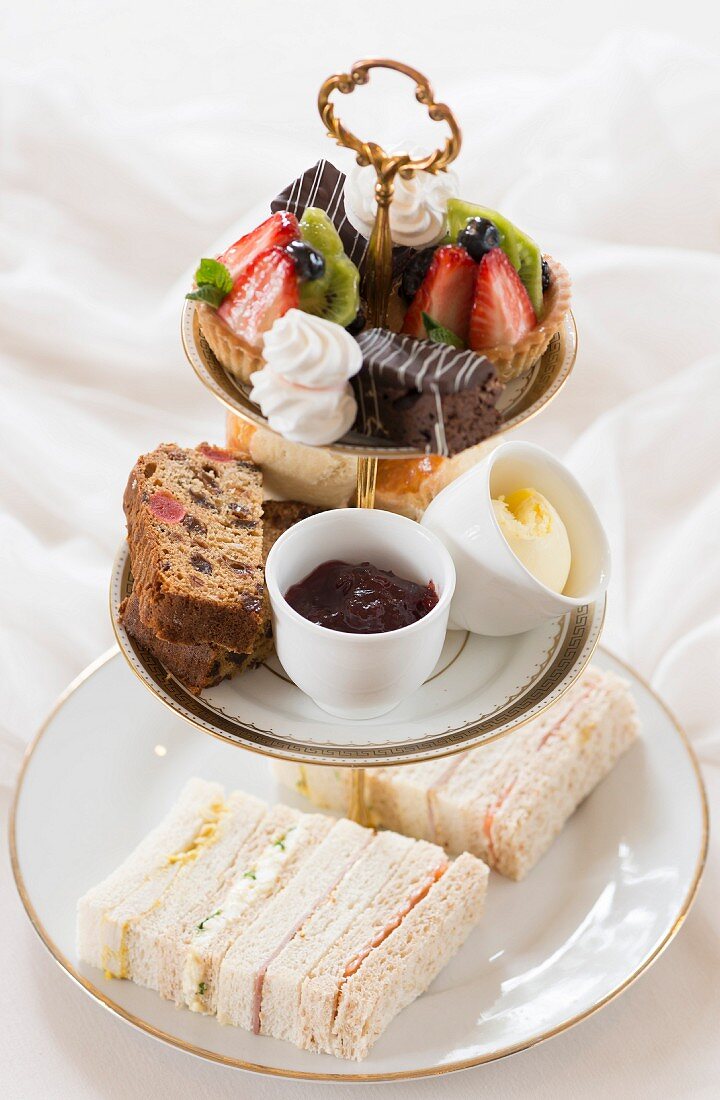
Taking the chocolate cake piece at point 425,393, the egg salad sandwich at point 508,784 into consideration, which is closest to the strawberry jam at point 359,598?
the chocolate cake piece at point 425,393

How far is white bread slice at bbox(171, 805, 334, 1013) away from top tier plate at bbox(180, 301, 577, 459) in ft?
2.54

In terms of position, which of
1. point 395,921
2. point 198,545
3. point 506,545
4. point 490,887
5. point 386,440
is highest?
A: point 386,440

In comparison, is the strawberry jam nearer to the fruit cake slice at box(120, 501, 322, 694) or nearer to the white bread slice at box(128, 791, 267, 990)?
the fruit cake slice at box(120, 501, 322, 694)

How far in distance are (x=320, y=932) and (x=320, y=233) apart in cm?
103

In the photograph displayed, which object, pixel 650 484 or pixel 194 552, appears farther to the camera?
pixel 650 484

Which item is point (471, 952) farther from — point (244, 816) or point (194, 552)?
point (194, 552)

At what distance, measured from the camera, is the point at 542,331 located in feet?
4.96

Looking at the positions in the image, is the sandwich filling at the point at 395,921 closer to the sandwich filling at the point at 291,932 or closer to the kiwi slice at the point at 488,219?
the sandwich filling at the point at 291,932

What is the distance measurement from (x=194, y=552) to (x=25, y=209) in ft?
6.12

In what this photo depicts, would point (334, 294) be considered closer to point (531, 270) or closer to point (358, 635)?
point (531, 270)

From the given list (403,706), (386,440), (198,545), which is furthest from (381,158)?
(403,706)

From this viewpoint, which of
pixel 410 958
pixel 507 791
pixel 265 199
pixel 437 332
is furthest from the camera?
pixel 265 199

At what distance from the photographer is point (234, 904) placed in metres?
1.90

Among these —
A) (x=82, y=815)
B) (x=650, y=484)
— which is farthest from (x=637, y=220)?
(x=82, y=815)
